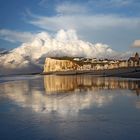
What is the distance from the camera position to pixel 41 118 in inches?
623

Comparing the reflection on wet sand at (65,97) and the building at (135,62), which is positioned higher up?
the building at (135,62)

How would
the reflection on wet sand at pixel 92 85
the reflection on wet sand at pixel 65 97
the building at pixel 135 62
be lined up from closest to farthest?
the reflection on wet sand at pixel 65 97 → the reflection on wet sand at pixel 92 85 → the building at pixel 135 62

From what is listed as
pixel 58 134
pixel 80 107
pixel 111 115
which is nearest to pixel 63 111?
pixel 80 107

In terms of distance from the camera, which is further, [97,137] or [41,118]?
[41,118]

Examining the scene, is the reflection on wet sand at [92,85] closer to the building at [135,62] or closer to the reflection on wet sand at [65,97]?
the reflection on wet sand at [65,97]

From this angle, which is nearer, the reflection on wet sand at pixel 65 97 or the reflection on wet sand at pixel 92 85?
the reflection on wet sand at pixel 65 97

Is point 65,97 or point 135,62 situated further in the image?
point 135,62

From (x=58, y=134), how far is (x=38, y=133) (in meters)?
0.83

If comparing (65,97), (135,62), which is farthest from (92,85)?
(135,62)

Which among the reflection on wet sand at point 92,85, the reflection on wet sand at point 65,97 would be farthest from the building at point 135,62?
the reflection on wet sand at point 65,97

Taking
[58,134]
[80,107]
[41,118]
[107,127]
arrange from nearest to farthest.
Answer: [58,134], [107,127], [41,118], [80,107]

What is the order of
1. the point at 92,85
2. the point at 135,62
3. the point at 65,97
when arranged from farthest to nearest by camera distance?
the point at 135,62 → the point at 92,85 → the point at 65,97

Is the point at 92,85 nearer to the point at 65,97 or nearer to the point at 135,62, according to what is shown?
the point at 65,97

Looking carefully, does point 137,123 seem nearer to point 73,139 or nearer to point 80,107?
point 73,139
